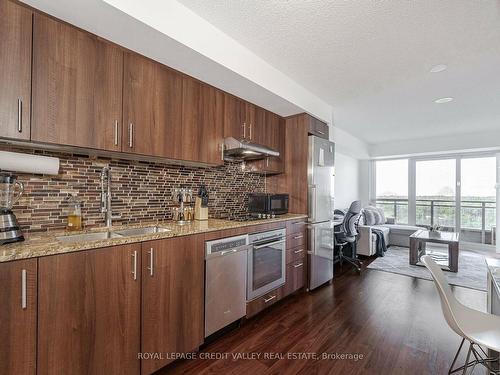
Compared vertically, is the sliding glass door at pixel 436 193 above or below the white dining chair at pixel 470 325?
above

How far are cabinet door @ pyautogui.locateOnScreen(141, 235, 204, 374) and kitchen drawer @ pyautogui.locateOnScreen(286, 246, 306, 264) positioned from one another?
1178 millimetres

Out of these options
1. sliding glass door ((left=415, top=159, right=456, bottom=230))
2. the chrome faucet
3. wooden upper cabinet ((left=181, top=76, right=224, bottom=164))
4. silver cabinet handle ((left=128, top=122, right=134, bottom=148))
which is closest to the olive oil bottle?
the chrome faucet

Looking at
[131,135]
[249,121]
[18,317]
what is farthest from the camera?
[249,121]

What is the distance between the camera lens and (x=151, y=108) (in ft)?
5.98

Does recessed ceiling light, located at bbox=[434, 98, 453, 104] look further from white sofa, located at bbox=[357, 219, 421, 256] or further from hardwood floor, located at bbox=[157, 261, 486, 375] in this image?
hardwood floor, located at bbox=[157, 261, 486, 375]

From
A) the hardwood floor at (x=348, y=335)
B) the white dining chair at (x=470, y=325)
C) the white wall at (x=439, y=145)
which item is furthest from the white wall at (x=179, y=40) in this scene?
the white wall at (x=439, y=145)

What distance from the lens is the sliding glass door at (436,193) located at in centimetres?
558

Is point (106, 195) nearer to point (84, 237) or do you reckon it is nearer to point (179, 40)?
point (84, 237)

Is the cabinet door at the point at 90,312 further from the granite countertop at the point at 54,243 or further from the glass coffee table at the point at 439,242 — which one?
the glass coffee table at the point at 439,242

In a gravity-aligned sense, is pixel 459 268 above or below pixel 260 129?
below

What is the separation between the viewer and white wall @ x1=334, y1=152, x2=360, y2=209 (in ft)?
18.4

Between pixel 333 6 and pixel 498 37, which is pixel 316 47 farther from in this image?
pixel 498 37

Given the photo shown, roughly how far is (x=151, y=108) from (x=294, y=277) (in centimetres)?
230

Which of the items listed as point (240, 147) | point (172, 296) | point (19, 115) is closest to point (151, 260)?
point (172, 296)
